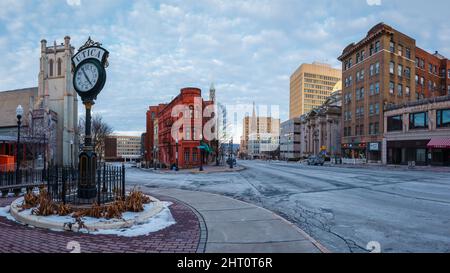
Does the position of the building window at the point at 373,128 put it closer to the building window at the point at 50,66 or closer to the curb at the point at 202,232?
the curb at the point at 202,232

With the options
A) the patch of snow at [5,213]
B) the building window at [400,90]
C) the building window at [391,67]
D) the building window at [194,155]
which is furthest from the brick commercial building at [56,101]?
the building window at [400,90]

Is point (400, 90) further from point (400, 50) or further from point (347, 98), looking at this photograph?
point (347, 98)

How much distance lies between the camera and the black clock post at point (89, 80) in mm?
8969

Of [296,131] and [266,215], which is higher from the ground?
[296,131]

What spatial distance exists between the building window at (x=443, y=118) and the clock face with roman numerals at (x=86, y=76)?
4469 centimetres

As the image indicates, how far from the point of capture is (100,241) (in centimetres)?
561

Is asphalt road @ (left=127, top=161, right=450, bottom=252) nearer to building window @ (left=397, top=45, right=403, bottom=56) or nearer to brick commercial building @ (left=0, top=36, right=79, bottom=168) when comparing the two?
brick commercial building @ (left=0, top=36, right=79, bottom=168)

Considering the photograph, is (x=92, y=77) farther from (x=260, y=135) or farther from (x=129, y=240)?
(x=260, y=135)

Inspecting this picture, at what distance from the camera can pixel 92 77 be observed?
30.7ft

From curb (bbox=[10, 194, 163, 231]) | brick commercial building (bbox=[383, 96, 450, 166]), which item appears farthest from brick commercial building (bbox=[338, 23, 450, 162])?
curb (bbox=[10, 194, 163, 231])

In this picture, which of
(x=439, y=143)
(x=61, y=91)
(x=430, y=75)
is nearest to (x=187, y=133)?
(x=61, y=91)

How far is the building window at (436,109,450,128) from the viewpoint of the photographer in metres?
37.3
